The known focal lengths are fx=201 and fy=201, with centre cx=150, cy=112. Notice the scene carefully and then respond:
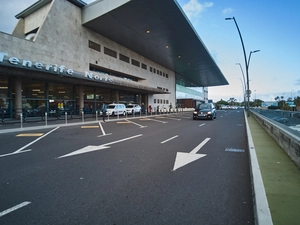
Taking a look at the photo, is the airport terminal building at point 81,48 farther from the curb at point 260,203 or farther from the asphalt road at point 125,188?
the curb at point 260,203

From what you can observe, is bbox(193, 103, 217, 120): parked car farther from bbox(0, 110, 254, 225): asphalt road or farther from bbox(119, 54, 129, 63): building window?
bbox(119, 54, 129, 63): building window

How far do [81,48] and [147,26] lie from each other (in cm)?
1016

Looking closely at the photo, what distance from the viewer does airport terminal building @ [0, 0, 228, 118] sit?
21859 mm

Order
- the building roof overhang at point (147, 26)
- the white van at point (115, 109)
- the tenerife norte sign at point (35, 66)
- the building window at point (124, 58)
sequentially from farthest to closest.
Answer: the building window at point (124, 58)
the white van at point (115, 109)
the building roof overhang at point (147, 26)
the tenerife norte sign at point (35, 66)

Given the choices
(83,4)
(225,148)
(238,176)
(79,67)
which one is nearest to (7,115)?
(79,67)

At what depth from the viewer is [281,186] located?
147 inches

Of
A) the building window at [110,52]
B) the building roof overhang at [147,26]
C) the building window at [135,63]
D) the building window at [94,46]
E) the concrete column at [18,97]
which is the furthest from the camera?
the building window at [135,63]

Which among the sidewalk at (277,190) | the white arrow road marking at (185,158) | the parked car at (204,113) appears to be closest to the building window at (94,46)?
the parked car at (204,113)

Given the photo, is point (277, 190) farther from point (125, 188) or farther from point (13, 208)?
point (13, 208)

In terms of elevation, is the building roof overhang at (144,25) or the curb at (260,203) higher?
the building roof overhang at (144,25)

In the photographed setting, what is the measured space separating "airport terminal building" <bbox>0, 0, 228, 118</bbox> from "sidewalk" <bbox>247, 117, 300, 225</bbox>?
62.3 ft

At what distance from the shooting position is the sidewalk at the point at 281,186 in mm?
2718

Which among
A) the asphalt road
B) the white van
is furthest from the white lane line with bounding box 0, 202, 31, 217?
the white van

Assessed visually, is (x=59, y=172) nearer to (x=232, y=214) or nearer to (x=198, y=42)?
(x=232, y=214)
